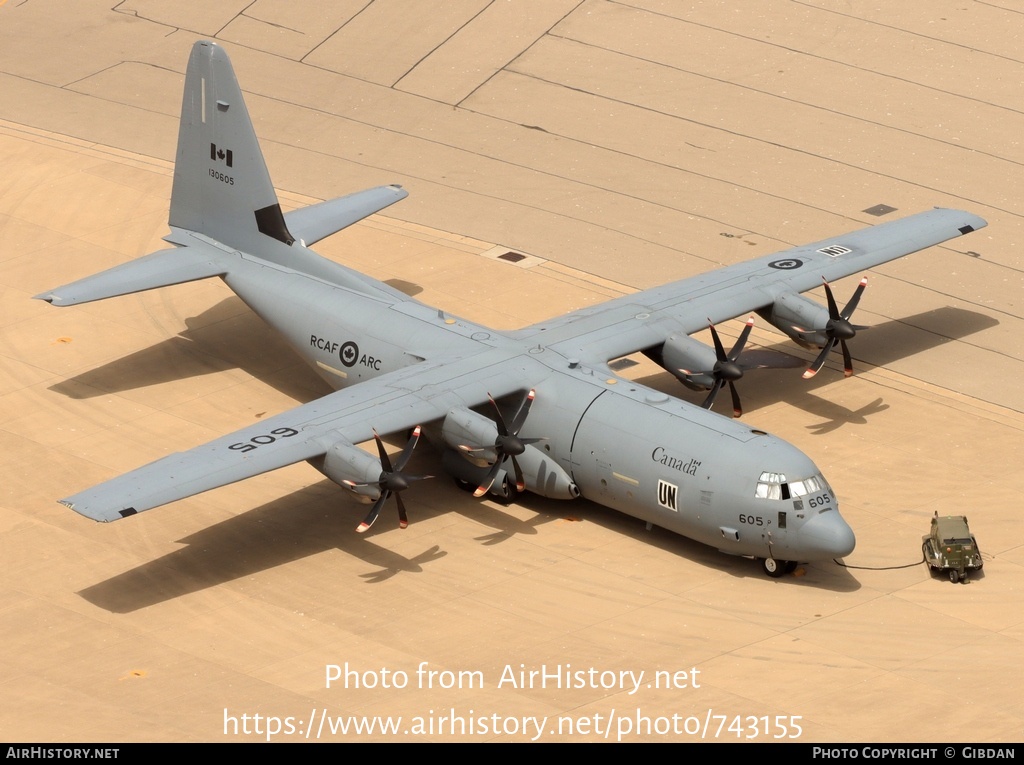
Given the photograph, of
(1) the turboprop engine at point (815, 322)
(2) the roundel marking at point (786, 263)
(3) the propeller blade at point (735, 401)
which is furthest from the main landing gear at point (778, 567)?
(2) the roundel marking at point (786, 263)

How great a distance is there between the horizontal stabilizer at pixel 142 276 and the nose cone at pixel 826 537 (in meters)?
18.8

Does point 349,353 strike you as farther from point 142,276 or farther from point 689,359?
point 689,359

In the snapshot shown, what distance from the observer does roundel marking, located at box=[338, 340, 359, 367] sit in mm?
45219

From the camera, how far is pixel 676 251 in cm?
5650

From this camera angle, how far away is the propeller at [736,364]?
→ 4422 cm

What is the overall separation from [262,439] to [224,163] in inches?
479

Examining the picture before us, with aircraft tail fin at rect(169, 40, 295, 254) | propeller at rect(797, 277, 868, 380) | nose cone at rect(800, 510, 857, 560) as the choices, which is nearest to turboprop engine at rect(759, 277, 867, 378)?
propeller at rect(797, 277, 868, 380)

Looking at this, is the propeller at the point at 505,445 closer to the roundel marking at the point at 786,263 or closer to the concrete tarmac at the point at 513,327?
the concrete tarmac at the point at 513,327

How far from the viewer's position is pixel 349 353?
45344 millimetres

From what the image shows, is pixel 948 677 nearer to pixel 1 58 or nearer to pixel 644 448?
pixel 644 448

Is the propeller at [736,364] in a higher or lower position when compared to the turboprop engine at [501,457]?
higher

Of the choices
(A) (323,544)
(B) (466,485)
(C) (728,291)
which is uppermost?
(C) (728,291)

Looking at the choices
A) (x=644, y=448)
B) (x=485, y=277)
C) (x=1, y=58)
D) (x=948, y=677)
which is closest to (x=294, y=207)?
(x=485, y=277)

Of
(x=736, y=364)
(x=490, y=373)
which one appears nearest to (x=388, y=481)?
(x=490, y=373)
